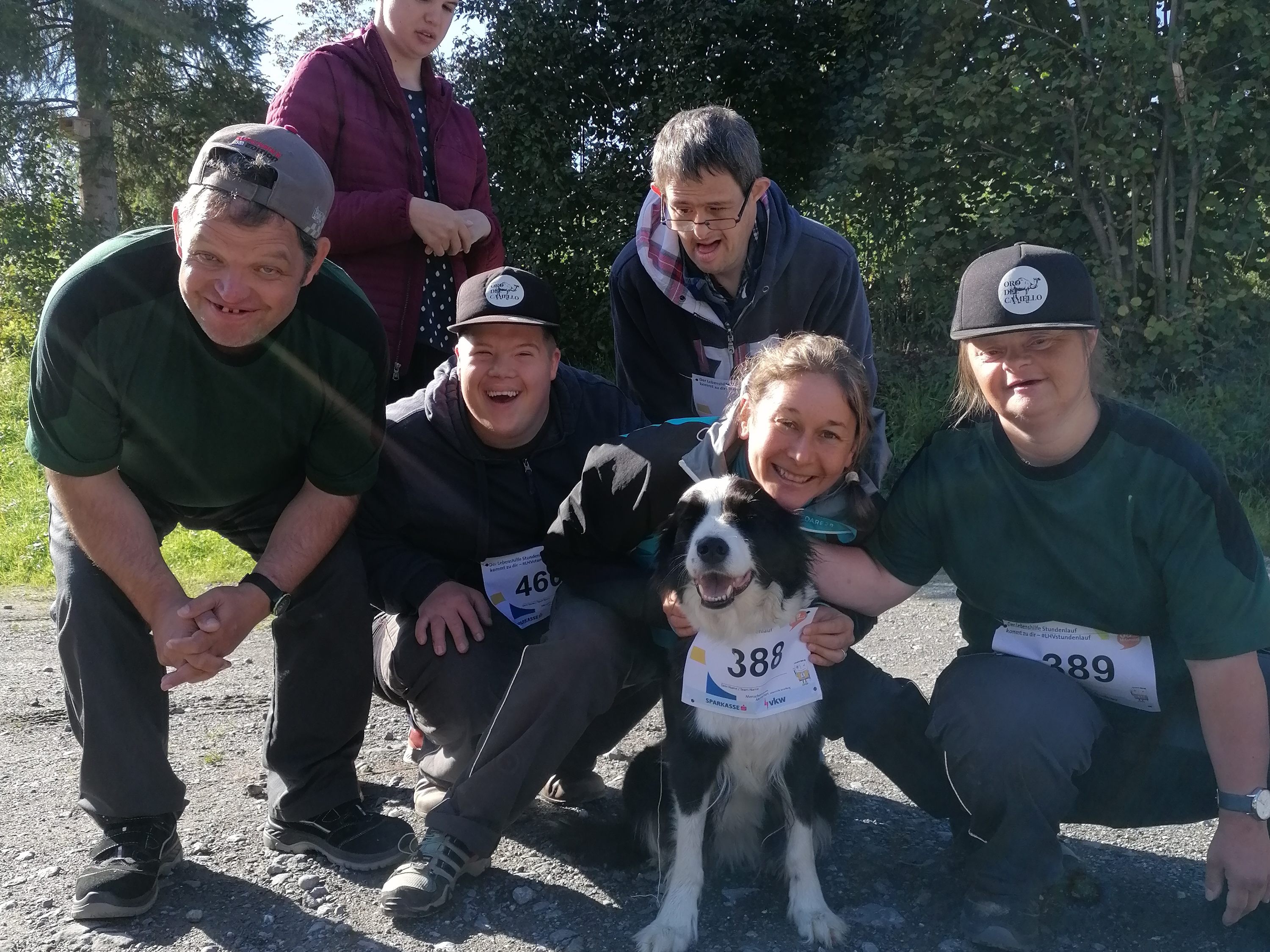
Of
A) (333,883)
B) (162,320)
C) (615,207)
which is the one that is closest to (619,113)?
(615,207)

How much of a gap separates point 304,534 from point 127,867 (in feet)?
3.25

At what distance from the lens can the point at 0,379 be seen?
12.3 m

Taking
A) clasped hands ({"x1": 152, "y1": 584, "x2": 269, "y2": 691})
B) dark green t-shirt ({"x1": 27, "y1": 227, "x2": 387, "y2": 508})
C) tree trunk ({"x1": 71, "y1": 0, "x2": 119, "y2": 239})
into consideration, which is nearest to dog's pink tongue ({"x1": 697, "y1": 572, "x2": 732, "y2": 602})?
dark green t-shirt ({"x1": 27, "y1": 227, "x2": 387, "y2": 508})

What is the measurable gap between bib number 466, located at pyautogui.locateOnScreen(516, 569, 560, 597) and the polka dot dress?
1.11m

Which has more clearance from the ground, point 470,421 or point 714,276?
point 714,276

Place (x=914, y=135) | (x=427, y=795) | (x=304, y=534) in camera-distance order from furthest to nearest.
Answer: (x=914, y=135) → (x=427, y=795) → (x=304, y=534)

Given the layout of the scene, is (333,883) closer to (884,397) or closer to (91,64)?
(884,397)

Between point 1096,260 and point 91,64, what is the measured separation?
10605 millimetres

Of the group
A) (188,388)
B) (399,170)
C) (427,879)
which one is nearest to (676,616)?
(427,879)

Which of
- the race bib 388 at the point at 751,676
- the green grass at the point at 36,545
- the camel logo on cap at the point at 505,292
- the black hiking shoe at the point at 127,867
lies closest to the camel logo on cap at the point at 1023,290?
the race bib 388 at the point at 751,676

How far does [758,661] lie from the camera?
284 cm

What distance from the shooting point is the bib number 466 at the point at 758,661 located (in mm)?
2820

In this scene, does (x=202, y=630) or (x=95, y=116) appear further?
(x=95, y=116)

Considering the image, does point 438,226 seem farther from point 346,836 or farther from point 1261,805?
point 1261,805
